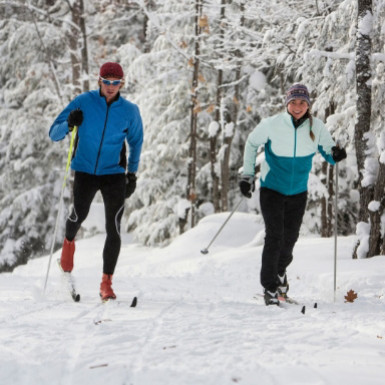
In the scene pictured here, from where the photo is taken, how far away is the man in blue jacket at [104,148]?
5.04 metres

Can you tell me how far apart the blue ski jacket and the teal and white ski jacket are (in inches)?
46.6

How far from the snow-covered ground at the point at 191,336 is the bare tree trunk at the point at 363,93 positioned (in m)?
1.16

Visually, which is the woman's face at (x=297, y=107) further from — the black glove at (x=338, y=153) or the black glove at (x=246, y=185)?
the black glove at (x=246, y=185)

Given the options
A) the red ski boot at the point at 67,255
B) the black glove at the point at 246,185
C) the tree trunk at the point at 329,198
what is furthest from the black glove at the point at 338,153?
the tree trunk at the point at 329,198

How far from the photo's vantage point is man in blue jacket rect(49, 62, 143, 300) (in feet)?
16.5

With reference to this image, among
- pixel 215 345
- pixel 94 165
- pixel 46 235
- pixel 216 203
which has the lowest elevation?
pixel 46 235

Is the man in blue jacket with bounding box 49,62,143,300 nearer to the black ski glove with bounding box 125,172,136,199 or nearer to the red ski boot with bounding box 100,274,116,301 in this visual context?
the red ski boot with bounding box 100,274,116,301

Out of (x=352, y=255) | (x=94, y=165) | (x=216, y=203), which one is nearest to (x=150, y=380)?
(x=94, y=165)

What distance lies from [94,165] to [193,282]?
3.14 metres

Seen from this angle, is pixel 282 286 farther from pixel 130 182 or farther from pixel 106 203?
pixel 106 203

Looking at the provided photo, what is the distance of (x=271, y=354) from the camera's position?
10.1 ft

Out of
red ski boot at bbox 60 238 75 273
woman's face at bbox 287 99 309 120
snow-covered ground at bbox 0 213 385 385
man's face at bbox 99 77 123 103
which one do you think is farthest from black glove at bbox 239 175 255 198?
red ski boot at bbox 60 238 75 273

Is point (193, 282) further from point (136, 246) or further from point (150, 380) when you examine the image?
point (136, 246)

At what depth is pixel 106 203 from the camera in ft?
16.8
